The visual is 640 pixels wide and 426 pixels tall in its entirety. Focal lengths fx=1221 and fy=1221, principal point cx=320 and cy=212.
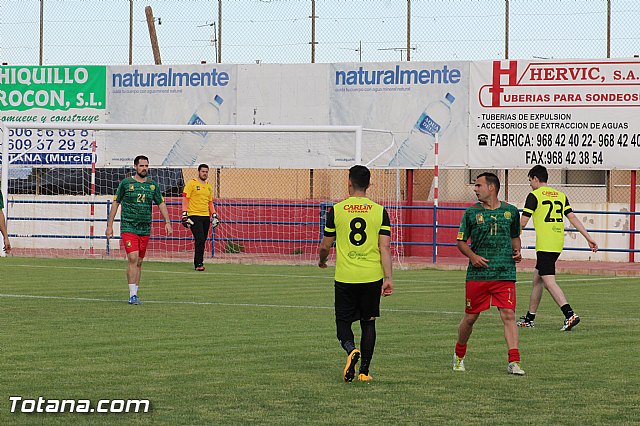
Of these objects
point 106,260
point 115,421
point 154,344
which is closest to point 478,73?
point 106,260

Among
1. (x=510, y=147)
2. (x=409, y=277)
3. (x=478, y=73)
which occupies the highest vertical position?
(x=478, y=73)

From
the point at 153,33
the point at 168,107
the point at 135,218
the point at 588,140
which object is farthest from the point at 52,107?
the point at 135,218

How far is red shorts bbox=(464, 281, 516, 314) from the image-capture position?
36.4 ft

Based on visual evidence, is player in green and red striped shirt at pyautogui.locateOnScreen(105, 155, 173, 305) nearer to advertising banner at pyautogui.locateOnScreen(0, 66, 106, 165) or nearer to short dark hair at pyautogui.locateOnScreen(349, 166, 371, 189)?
short dark hair at pyautogui.locateOnScreen(349, 166, 371, 189)

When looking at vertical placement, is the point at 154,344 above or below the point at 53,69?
below

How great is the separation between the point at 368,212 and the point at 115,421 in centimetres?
325

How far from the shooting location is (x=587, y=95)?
30094 mm

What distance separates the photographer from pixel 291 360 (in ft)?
38.0

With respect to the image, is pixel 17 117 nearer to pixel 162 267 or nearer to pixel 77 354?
pixel 162 267

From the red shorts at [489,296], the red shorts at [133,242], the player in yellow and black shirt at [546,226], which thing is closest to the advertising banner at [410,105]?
the red shorts at [133,242]

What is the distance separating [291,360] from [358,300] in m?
1.25

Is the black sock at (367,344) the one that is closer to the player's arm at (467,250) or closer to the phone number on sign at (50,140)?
the player's arm at (467,250)

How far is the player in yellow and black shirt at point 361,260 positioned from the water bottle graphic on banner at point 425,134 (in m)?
20.6

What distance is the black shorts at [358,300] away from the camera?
34.8ft
